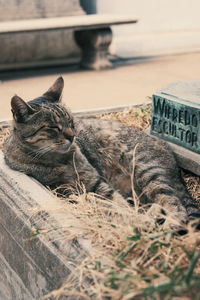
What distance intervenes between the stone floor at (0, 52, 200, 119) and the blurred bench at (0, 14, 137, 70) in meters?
0.30

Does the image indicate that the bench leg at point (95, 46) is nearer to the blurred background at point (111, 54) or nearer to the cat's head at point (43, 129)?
the blurred background at point (111, 54)

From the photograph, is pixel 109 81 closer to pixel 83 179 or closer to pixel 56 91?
pixel 56 91

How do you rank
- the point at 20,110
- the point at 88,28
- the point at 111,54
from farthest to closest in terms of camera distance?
the point at 111,54, the point at 88,28, the point at 20,110

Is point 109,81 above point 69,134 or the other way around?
the other way around

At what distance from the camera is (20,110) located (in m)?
3.79

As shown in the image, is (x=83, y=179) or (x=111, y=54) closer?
(x=83, y=179)

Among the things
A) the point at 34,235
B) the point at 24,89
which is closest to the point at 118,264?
the point at 34,235

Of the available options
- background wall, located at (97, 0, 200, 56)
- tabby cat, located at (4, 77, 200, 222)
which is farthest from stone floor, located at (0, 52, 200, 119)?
tabby cat, located at (4, 77, 200, 222)

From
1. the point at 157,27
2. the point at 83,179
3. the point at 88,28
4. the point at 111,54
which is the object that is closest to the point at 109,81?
the point at 88,28

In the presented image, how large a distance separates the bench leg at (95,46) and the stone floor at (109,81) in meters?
0.21

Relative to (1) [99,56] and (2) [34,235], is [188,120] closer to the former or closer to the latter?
(2) [34,235]

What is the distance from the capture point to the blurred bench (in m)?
8.48

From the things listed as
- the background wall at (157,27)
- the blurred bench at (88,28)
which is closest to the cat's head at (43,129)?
the blurred bench at (88,28)

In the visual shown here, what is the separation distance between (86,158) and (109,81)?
14.3 ft
